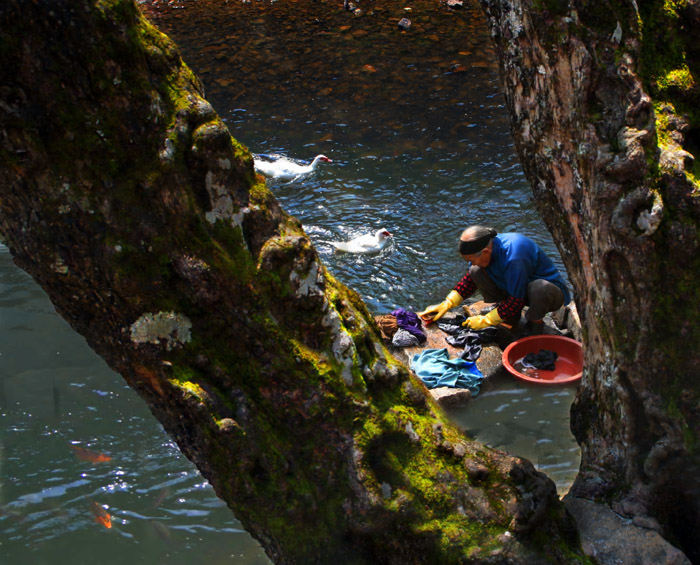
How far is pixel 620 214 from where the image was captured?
2928mm

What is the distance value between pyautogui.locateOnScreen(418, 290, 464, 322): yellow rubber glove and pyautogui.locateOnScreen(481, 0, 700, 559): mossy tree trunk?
128 inches

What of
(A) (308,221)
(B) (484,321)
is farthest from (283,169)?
(B) (484,321)

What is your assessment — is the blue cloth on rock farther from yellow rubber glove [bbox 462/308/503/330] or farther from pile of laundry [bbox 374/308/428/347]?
yellow rubber glove [bbox 462/308/503/330]

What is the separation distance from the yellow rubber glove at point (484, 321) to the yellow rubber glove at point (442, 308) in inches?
8.8

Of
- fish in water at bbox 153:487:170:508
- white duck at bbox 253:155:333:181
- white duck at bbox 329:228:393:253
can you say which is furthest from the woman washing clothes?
white duck at bbox 253:155:333:181

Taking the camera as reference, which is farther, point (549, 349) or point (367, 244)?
point (367, 244)

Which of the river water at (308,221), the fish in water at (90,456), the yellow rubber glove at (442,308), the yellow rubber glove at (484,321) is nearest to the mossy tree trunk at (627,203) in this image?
the river water at (308,221)

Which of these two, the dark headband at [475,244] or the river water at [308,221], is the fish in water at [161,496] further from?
the dark headband at [475,244]

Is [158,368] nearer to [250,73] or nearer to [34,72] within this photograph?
[34,72]

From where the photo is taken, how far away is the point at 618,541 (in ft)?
10.5

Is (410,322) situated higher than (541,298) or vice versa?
(541,298)

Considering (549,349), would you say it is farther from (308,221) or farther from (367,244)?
(308,221)

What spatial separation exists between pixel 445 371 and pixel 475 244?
114 centimetres

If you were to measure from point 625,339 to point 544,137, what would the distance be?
3.41ft
